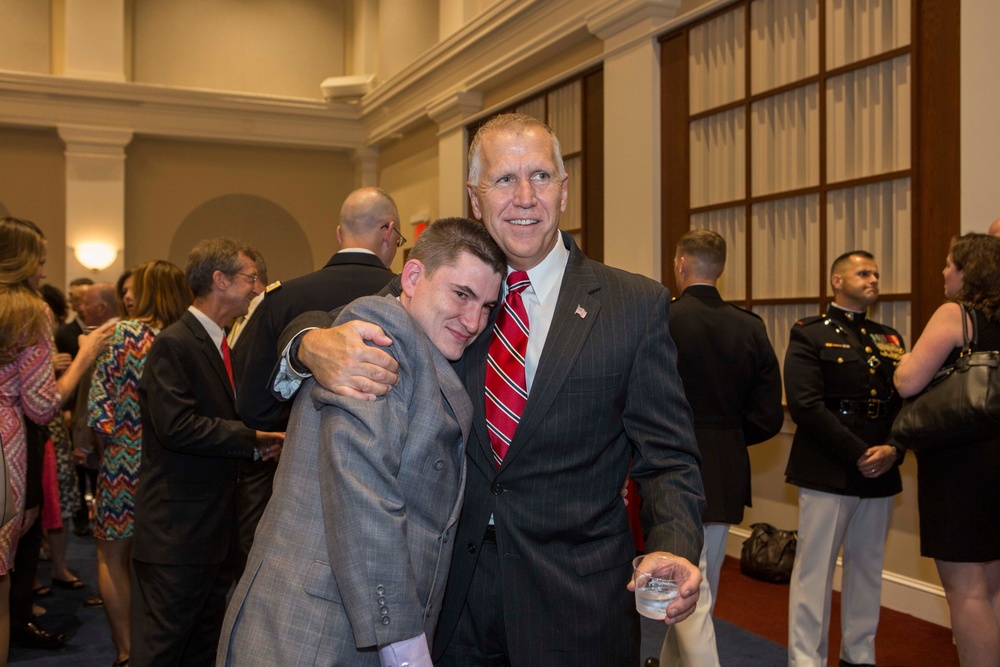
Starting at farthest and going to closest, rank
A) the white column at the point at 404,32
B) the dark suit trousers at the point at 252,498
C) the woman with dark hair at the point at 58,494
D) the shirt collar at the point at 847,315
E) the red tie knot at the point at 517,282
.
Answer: the white column at the point at 404,32 < the woman with dark hair at the point at 58,494 < the dark suit trousers at the point at 252,498 < the shirt collar at the point at 847,315 < the red tie knot at the point at 517,282

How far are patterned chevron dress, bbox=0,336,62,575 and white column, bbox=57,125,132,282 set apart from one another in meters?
7.60

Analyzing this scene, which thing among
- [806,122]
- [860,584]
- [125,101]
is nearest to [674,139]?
[806,122]

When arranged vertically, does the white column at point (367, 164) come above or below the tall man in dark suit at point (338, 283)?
above

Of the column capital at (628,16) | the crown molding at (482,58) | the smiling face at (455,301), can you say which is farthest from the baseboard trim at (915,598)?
the crown molding at (482,58)

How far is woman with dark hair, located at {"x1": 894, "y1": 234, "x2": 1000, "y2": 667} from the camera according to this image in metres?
3.08

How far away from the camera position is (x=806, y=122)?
5.11m

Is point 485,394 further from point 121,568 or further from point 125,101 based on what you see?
point 125,101

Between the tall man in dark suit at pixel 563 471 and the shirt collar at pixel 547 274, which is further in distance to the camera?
the shirt collar at pixel 547 274

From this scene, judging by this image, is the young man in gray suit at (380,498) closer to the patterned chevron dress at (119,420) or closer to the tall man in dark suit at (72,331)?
the patterned chevron dress at (119,420)

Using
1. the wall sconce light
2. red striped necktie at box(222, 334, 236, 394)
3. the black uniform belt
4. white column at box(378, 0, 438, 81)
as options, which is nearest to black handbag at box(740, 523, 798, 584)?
the black uniform belt

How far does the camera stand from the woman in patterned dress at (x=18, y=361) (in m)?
3.03

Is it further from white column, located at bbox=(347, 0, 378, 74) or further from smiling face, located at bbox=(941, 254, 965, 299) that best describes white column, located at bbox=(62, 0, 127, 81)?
smiling face, located at bbox=(941, 254, 965, 299)

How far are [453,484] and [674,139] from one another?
4.90 metres

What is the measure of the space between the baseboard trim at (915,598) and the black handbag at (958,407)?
1604 millimetres
